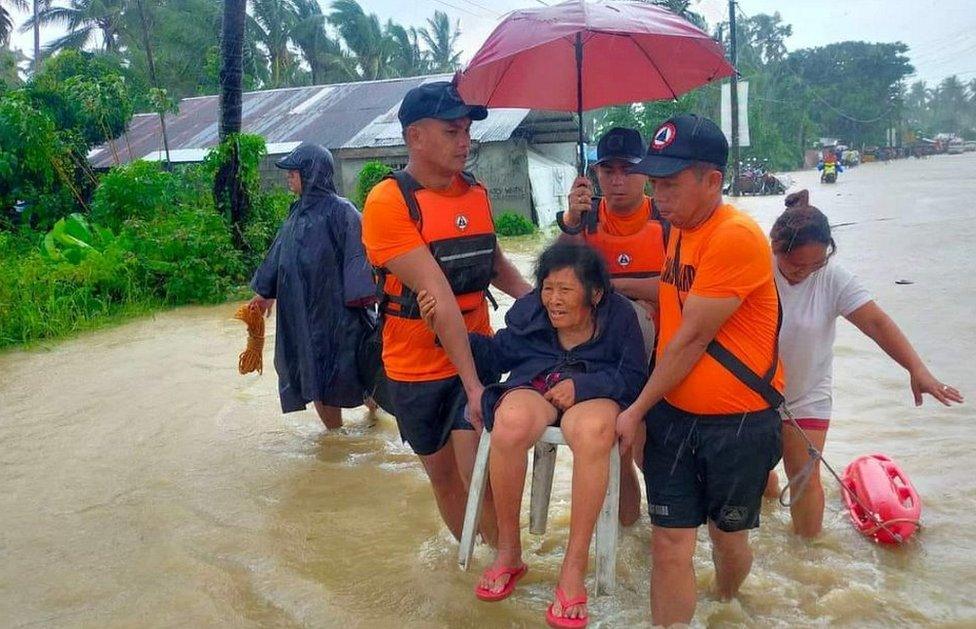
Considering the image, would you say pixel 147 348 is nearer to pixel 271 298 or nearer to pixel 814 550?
pixel 271 298

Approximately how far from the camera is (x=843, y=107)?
63.8 metres

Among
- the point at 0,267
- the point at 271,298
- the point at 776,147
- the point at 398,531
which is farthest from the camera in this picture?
the point at 776,147

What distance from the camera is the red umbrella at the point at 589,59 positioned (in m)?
3.29

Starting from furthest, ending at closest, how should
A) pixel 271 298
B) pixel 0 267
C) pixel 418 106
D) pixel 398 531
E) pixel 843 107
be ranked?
pixel 843 107, pixel 0 267, pixel 271 298, pixel 398 531, pixel 418 106

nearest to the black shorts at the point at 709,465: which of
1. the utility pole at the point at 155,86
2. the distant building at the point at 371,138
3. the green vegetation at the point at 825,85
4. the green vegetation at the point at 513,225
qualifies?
the utility pole at the point at 155,86

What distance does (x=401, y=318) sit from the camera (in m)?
3.28

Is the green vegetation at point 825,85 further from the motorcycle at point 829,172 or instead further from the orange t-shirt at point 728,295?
the orange t-shirt at point 728,295

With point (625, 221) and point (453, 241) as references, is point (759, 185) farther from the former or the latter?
point (453, 241)

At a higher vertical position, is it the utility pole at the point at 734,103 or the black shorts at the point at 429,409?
the utility pole at the point at 734,103

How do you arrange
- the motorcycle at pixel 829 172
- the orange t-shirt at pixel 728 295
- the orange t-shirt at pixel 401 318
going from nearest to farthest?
the orange t-shirt at pixel 728 295, the orange t-shirt at pixel 401 318, the motorcycle at pixel 829 172

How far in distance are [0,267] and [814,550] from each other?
31.8ft

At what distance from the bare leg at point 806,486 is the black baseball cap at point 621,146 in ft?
4.45

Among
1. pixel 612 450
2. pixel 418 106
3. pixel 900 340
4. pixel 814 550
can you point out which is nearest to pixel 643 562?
pixel 814 550

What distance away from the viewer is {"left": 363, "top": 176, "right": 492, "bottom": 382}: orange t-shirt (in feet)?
10.1
